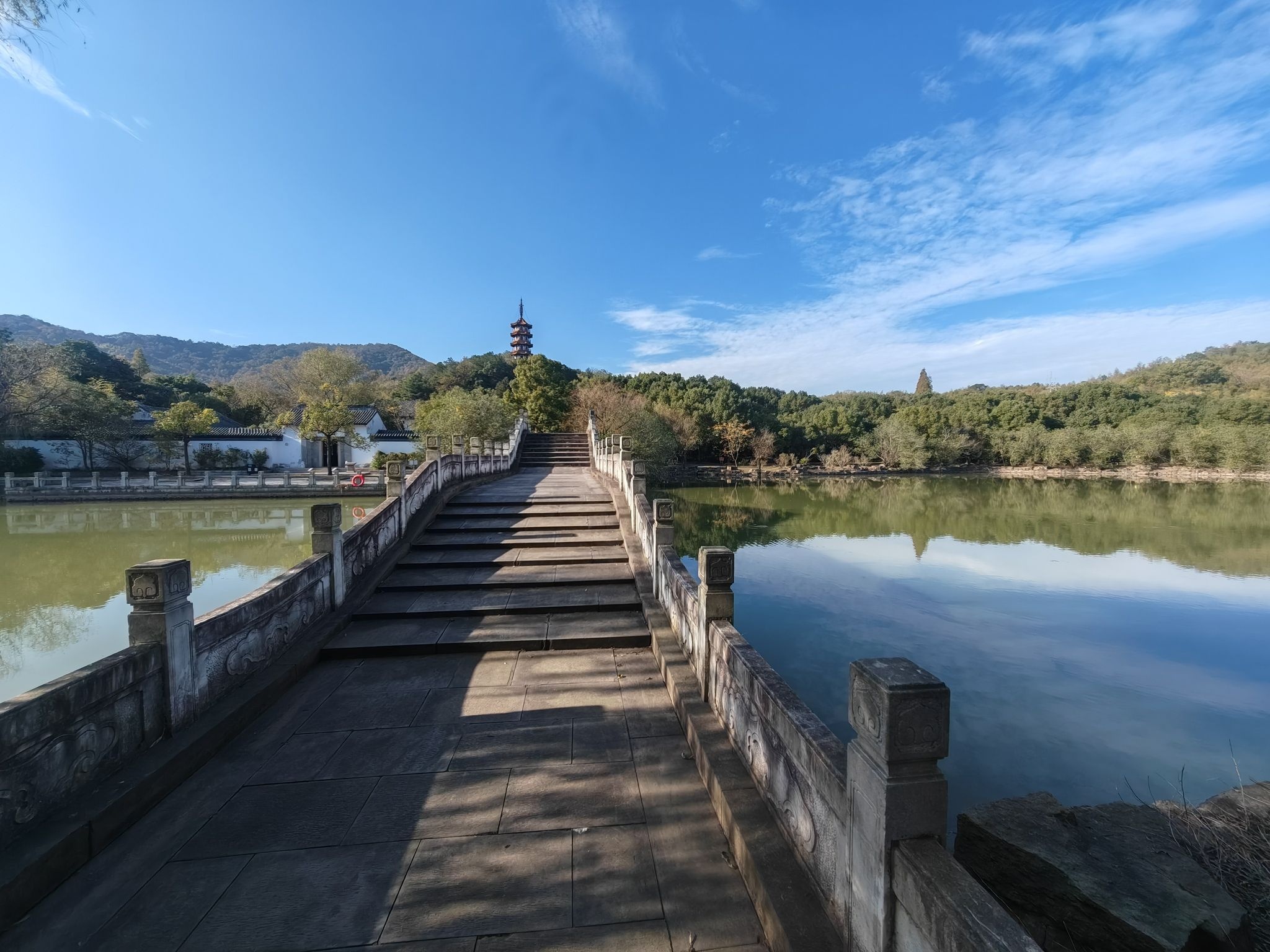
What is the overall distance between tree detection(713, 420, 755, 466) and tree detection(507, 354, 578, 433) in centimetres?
1306

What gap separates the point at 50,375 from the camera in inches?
928

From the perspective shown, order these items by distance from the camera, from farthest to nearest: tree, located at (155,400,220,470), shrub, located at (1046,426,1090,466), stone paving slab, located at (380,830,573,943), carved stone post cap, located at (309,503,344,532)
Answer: shrub, located at (1046,426,1090,466) → tree, located at (155,400,220,470) → carved stone post cap, located at (309,503,344,532) → stone paving slab, located at (380,830,573,943)

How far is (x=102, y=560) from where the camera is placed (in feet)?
38.1

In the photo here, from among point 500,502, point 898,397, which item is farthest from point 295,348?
point 500,502

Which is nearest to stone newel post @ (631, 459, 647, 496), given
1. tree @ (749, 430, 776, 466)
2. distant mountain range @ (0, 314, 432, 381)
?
tree @ (749, 430, 776, 466)

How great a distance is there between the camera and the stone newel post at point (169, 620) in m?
3.05

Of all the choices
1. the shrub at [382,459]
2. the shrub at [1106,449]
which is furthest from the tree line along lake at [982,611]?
the shrub at [1106,449]

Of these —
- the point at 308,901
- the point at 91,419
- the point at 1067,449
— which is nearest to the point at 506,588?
the point at 308,901

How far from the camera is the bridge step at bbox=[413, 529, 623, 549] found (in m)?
8.00

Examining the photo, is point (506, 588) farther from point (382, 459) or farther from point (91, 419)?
point (91, 419)

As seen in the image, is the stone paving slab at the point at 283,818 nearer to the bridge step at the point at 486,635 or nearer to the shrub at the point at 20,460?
the bridge step at the point at 486,635

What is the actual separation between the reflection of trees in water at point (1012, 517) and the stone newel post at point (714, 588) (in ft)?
33.9

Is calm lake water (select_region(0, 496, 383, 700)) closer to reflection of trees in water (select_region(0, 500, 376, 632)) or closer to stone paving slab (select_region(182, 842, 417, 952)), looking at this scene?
reflection of trees in water (select_region(0, 500, 376, 632))

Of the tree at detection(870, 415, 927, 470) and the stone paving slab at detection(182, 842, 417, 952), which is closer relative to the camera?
the stone paving slab at detection(182, 842, 417, 952)
